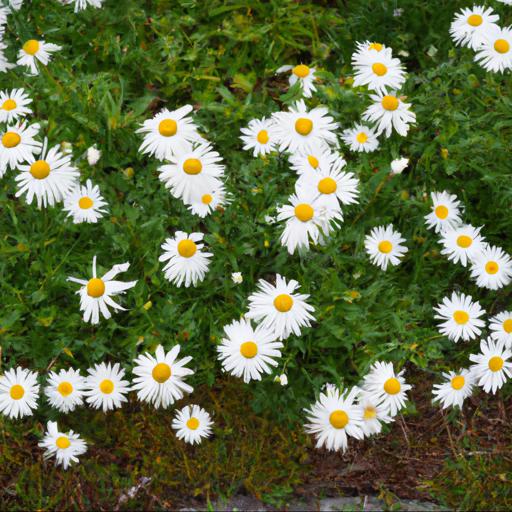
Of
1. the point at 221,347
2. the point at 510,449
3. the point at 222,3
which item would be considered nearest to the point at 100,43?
the point at 222,3

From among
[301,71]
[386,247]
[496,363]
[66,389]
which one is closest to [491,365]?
[496,363]

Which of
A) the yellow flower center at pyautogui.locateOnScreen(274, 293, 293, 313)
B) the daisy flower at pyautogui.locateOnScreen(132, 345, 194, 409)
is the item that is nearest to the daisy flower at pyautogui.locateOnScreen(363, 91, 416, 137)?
the yellow flower center at pyautogui.locateOnScreen(274, 293, 293, 313)

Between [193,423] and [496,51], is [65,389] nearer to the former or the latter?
[193,423]

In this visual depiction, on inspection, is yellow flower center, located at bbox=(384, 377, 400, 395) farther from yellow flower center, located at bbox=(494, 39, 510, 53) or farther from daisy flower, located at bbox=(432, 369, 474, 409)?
yellow flower center, located at bbox=(494, 39, 510, 53)

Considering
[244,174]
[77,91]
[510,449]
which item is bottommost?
[510,449]

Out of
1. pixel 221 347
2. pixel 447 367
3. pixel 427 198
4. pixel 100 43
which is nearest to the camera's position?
pixel 221 347

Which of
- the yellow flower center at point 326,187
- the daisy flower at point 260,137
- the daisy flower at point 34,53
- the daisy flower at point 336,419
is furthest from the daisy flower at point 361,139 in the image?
the daisy flower at point 34,53

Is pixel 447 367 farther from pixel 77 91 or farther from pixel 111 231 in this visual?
pixel 77 91
